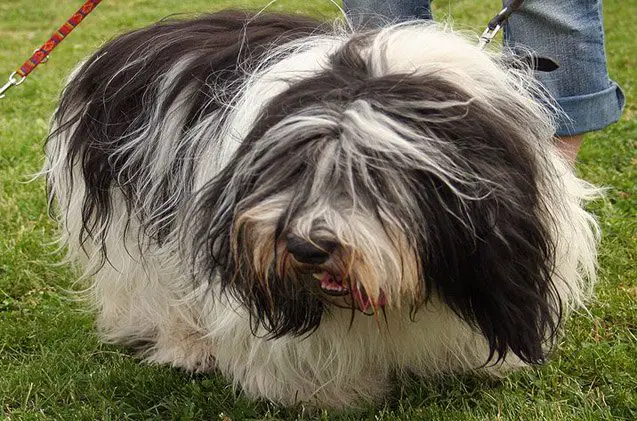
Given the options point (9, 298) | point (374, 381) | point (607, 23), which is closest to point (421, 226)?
point (374, 381)

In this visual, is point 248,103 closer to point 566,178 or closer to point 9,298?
point 566,178

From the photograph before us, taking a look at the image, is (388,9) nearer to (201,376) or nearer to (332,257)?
(201,376)

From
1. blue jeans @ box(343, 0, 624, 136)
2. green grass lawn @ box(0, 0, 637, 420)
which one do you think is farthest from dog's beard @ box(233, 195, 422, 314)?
blue jeans @ box(343, 0, 624, 136)

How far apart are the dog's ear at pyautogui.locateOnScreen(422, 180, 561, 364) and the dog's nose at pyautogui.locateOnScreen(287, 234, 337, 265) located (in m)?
0.26

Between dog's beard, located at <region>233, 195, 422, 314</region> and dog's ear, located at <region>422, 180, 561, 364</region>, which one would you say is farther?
dog's ear, located at <region>422, 180, 561, 364</region>

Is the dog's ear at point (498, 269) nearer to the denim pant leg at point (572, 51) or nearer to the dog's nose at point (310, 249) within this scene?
the dog's nose at point (310, 249)

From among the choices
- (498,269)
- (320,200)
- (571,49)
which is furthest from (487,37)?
(320,200)

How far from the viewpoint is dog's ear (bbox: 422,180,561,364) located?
211cm

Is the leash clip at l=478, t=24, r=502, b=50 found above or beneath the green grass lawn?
above

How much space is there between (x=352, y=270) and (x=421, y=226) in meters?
0.20

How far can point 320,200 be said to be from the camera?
2.00 meters

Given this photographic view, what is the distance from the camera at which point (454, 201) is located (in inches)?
82.3

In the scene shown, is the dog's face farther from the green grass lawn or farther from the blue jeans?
the blue jeans

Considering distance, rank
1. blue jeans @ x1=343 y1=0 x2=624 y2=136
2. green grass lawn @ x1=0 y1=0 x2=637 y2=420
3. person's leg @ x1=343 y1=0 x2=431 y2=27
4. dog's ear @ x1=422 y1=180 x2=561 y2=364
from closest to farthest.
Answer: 1. dog's ear @ x1=422 y1=180 x2=561 y2=364
2. green grass lawn @ x1=0 y1=0 x2=637 y2=420
3. blue jeans @ x1=343 y1=0 x2=624 y2=136
4. person's leg @ x1=343 y1=0 x2=431 y2=27
